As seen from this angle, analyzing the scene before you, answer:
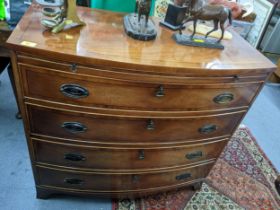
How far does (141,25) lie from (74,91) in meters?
0.41

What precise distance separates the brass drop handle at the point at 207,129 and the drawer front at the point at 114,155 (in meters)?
0.09

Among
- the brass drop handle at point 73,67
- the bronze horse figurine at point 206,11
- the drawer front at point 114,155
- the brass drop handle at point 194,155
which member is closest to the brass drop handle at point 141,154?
the drawer front at point 114,155

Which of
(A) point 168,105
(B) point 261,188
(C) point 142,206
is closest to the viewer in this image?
(A) point 168,105

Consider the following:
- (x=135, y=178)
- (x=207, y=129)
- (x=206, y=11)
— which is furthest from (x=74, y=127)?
(x=206, y=11)

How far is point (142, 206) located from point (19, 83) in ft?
3.21

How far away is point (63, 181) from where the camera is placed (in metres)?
1.17

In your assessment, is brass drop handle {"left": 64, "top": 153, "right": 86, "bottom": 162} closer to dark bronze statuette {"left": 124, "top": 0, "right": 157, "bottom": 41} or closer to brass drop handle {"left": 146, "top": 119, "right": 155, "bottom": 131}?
brass drop handle {"left": 146, "top": 119, "right": 155, "bottom": 131}

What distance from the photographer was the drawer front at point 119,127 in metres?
0.90

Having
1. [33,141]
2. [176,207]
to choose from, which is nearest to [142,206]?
[176,207]

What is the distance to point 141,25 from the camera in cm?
97

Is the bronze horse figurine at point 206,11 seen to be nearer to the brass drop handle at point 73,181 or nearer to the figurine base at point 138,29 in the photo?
the figurine base at point 138,29

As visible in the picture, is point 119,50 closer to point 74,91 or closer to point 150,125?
point 74,91

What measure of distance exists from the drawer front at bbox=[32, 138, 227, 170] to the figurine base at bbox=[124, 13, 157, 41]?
493 mm

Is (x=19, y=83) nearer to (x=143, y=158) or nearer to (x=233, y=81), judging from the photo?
(x=143, y=158)
